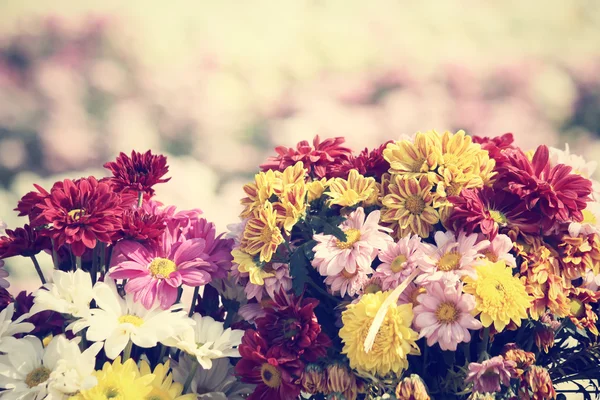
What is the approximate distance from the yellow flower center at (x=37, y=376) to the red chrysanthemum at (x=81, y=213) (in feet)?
0.44

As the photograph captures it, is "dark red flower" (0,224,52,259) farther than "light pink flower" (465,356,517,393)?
Yes

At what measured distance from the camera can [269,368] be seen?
690 mm

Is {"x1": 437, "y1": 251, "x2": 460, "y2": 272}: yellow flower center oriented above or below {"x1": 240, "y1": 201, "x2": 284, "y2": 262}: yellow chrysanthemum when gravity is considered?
below

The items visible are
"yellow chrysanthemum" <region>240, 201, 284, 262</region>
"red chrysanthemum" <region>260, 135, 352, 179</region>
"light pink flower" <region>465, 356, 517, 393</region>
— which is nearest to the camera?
"light pink flower" <region>465, 356, 517, 393</region>

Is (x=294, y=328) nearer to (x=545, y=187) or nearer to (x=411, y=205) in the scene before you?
(x=411, y=205)

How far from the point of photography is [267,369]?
0.69 m

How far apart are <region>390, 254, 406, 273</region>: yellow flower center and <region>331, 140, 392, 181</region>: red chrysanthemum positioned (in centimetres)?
14

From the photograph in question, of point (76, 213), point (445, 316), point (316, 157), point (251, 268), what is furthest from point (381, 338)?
point (76, 213)

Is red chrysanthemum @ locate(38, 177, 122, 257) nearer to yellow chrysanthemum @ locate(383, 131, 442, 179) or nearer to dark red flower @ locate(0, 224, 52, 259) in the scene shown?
dark red flower @ locate(0, 224, 52, 259)

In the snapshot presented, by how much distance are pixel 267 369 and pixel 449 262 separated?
0.22 metres

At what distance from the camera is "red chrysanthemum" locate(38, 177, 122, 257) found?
711 millimetres

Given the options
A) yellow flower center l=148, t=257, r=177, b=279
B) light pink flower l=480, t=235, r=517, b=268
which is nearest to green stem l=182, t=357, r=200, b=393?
yellow flower center l=148, t=257, r=177, b=279

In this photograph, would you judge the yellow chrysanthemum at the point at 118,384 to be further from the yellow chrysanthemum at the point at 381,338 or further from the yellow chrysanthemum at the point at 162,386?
the yellow chrysanthemum at the point at 381,338

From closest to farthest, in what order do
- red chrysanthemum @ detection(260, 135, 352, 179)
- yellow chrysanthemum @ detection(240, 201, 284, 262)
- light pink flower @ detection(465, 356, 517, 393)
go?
light pink flower @ detection(465, 356, 517, 393) < yellow chrysanthemum @ detection(240, 201, 284, 262) < red chrysanthemum @ detection(260, 135, 352, 179)
